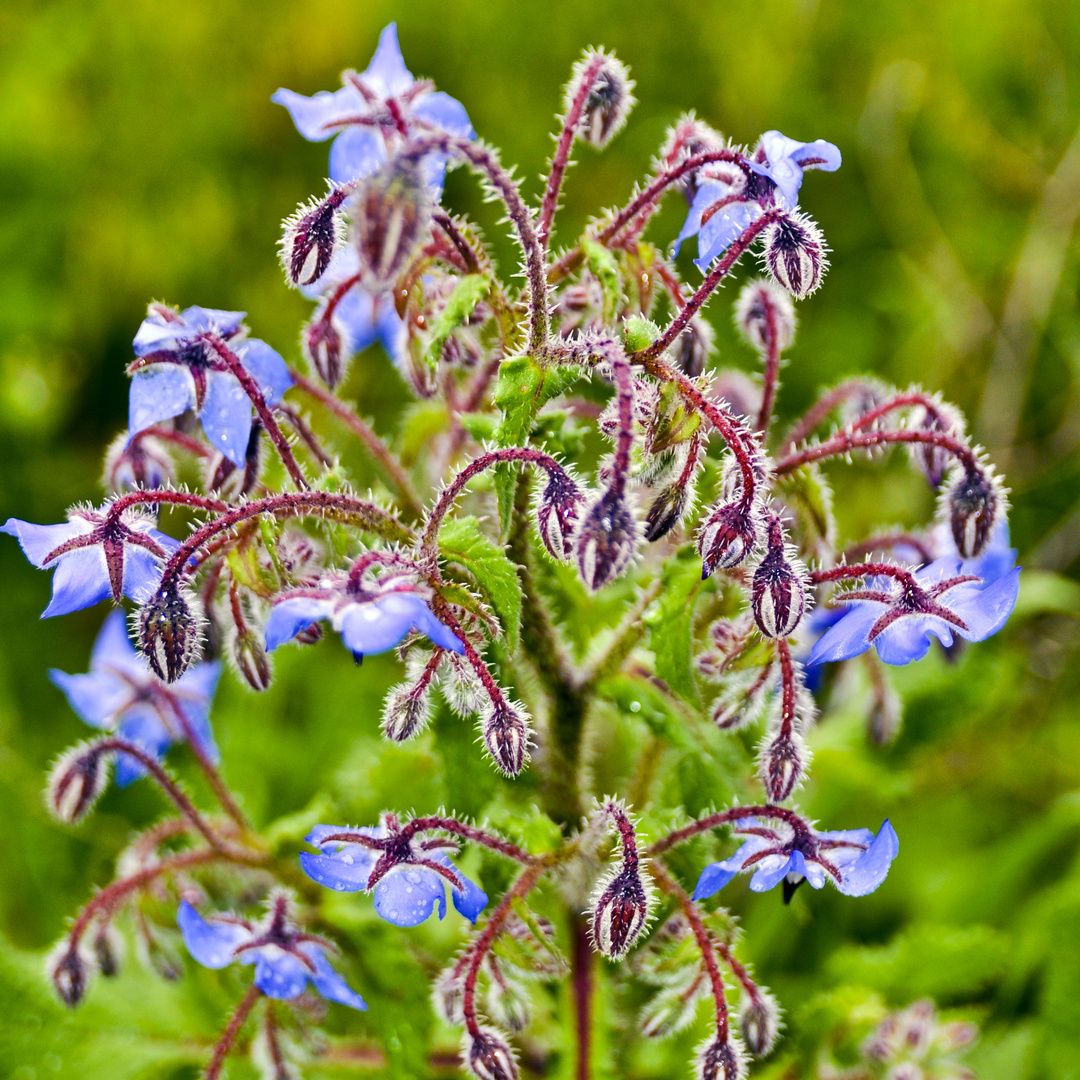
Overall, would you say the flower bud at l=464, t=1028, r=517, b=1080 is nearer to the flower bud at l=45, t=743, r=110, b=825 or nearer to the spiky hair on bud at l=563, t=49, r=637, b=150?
the flower bud at l=45, t=743, r=110, b=825

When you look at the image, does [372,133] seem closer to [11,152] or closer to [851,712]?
[851,712]

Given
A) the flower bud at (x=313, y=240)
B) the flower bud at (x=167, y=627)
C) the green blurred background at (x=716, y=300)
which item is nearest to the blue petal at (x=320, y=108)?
the flower bud at (x=313, y=240)

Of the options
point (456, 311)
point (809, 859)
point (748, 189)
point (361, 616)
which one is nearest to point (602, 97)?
point (748, 189)

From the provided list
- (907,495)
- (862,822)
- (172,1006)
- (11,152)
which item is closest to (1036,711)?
(907,495)

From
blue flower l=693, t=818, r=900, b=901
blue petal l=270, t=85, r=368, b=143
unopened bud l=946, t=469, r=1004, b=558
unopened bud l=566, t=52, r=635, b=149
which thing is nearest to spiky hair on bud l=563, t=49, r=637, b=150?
unopened bud l=566, t=52, r=635, b=149

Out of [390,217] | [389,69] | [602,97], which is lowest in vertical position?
[390,217]

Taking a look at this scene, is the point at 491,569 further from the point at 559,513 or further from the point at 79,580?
the point at 79,580
